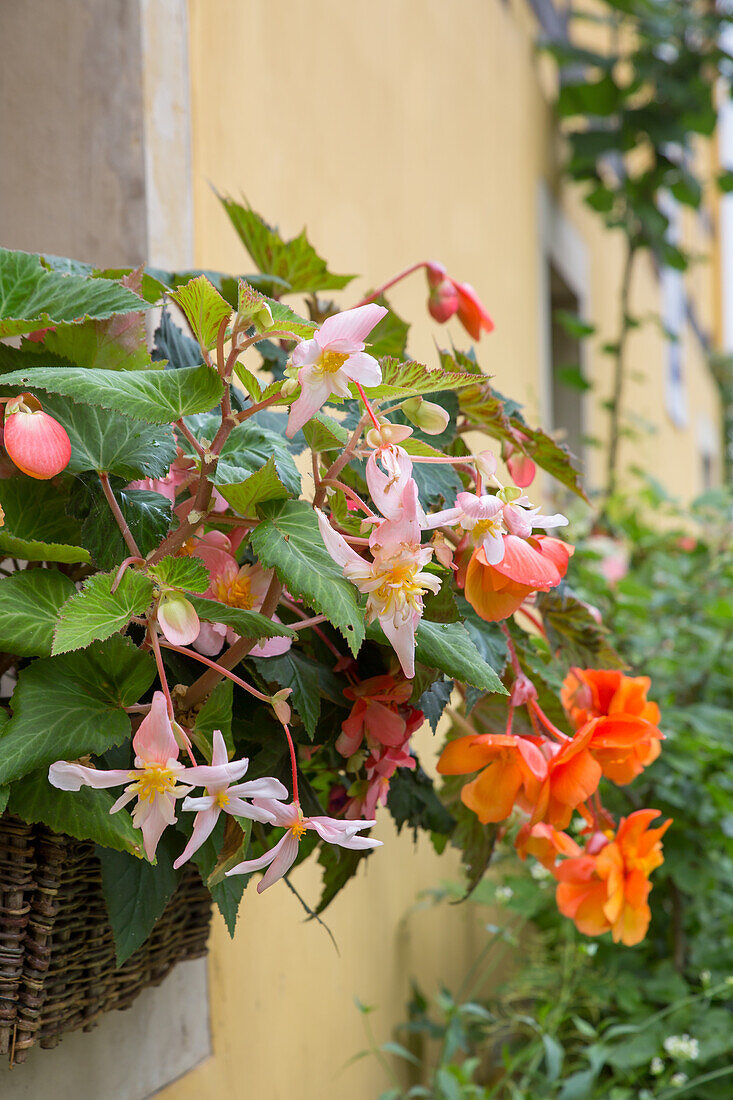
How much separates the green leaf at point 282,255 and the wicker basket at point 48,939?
1.60ft

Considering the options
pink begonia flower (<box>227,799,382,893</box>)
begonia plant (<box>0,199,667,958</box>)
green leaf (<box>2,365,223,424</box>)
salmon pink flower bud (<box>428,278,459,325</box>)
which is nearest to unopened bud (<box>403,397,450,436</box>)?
begonia plant (<box>0,199,667,958</box>)

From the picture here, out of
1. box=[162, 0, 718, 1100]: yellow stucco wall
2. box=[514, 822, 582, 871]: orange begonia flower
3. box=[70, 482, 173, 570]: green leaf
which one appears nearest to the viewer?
box=[70, 482, 173, 570]: green leaf

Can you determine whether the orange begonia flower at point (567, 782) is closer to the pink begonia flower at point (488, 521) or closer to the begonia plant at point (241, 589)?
the begonia plant at point (241, 589)

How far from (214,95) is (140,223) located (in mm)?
254

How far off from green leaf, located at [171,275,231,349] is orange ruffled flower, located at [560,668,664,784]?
0.35 meters

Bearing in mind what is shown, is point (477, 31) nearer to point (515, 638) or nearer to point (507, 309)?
point (507, 309)

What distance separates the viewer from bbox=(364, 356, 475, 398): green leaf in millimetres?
459

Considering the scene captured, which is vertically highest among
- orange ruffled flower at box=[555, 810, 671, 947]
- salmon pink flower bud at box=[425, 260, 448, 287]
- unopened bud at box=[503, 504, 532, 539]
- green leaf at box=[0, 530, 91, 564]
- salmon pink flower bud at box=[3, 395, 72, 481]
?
salmon pink flower bud at box=[425, 260, 448, 287]

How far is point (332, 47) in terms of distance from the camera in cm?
134

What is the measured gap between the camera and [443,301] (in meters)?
0.79

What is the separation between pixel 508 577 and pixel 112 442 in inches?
8.9

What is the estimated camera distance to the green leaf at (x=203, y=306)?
447 mm

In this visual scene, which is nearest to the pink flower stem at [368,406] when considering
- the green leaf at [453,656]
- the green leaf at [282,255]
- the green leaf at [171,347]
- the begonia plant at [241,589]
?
the begonia plant at [241,589]

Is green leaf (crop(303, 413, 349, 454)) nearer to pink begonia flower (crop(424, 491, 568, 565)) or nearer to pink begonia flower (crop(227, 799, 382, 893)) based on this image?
pink begonia flower (crop(424, 491, 568, 565))
